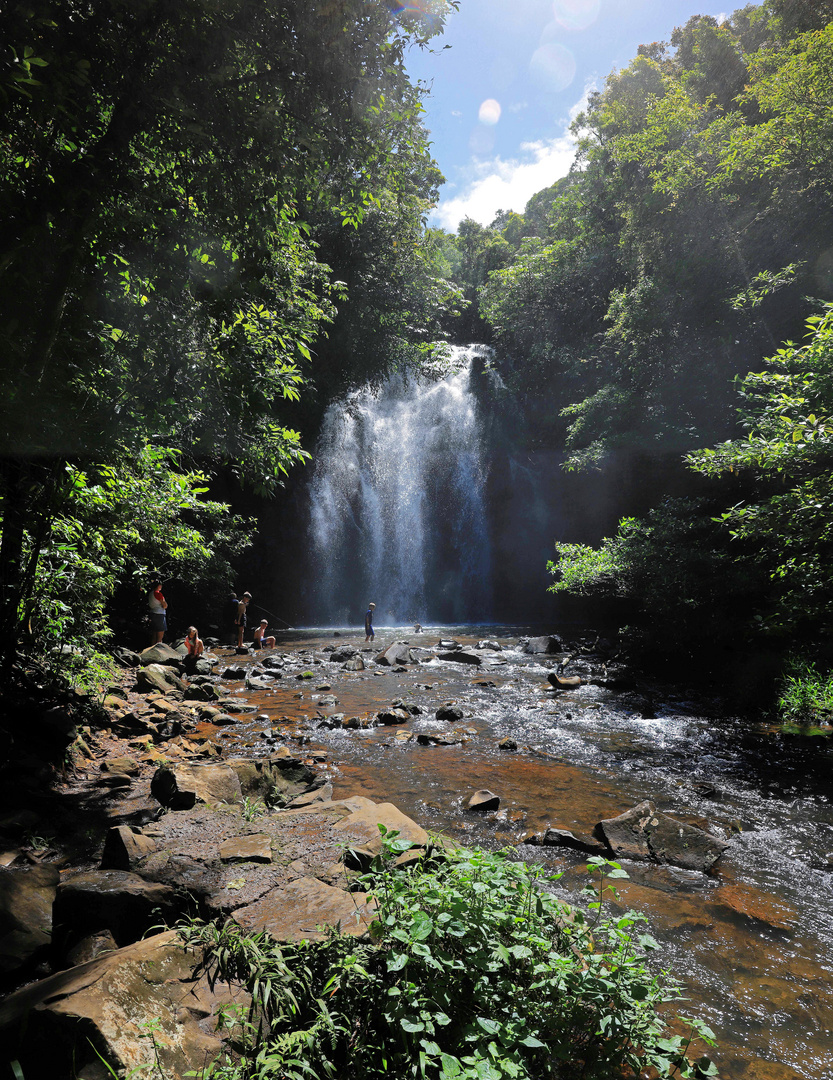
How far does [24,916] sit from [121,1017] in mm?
1203

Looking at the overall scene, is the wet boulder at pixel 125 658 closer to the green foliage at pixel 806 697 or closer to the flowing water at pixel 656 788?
the flowing water at pixel 656 788

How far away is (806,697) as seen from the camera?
751 centimetres

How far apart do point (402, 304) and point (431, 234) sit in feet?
14.1

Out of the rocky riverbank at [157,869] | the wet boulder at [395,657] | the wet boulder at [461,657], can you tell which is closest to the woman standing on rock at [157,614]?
the wet boulder at [395,657]

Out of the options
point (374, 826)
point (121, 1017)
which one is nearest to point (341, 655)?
point (374, 826)

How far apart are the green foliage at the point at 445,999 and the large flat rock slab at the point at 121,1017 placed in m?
0.10

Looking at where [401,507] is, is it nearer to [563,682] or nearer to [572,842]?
[563,682]

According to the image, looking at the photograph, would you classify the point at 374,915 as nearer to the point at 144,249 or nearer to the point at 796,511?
the point at 144,249

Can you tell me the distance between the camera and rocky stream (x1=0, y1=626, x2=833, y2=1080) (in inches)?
76.4

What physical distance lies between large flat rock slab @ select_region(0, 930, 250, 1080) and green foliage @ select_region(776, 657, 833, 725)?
8.27 metres

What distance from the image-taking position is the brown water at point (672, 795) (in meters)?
2.74

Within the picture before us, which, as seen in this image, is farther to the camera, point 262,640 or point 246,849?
point 262,640

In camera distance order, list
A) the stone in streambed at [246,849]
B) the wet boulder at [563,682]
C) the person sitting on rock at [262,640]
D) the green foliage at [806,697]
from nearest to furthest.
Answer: the stone in streambed at [246,849], the green foliage at [806,697], the wet boulder at [563,682], the person sitting on rock at [262,640]

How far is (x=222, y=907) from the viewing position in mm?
2426
